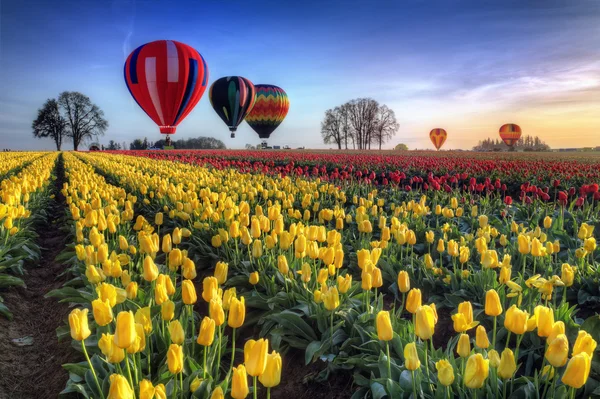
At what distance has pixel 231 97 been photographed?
108ft

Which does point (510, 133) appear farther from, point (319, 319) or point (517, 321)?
point (517, 321)

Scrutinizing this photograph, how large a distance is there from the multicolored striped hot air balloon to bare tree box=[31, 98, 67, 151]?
43395 mm

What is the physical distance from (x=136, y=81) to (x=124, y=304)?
22179mm

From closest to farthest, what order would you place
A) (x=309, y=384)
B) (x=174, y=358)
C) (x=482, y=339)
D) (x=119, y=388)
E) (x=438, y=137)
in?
(x=119, y=388) → (x=174, y=358) → (x=482, y=339) → (x=309, y=384) → (x=438, y=137)

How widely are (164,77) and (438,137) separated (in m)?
54.8

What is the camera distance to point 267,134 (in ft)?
157

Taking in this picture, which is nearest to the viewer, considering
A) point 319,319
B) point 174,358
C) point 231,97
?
point 174,358

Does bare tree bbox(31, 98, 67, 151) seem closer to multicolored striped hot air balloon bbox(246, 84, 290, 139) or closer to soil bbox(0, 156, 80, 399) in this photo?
multicolored striped hot air balloon bbox(246, 84, 290, 139)

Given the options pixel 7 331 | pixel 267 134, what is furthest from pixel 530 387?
pixel 267 134

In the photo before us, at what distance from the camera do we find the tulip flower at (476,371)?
1709mm

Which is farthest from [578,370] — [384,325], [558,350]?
[384,325]

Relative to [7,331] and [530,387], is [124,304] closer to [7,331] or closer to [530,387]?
[7,331]

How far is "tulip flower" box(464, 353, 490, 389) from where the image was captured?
5.61 ft

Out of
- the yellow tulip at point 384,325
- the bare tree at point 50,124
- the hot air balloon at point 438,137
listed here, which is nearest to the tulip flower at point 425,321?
the yellow tulip at point 384,325
